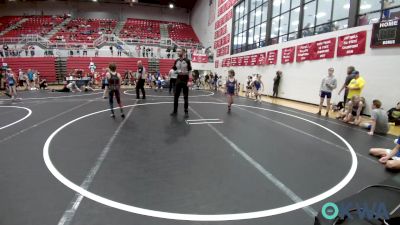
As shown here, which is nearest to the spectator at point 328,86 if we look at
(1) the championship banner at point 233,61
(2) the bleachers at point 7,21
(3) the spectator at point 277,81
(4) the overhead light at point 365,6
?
(4) the overhead light at point 365,6

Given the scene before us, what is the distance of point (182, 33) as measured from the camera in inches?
1565

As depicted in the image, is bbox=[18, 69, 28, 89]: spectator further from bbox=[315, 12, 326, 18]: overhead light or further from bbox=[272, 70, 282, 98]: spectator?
bbox=[315, 12, 326, 18]: overhead light

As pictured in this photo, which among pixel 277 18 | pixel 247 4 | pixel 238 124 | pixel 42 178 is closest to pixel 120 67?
pixel 247 4

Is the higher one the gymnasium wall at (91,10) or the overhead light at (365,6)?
the gymnasium wall at (91,10)

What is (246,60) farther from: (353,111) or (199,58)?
(353,111)

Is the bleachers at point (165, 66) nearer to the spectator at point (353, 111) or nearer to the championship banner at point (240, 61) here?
the championship banner at point (240, 61)

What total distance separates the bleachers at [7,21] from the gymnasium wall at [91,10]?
47.4 inches

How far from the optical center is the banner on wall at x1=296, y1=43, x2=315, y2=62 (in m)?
13.0

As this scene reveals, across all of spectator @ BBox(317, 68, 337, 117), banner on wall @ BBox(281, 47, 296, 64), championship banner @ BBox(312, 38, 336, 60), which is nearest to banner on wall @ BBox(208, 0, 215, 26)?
banner on wall @ BBox(281, 47, 296, 64)

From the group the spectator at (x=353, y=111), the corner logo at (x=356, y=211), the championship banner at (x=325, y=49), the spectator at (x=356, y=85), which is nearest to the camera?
the corner logo at (x=356, y=211)

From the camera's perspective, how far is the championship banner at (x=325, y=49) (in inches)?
456

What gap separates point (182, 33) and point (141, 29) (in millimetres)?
6258

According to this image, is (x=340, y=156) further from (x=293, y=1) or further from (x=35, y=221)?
(x=293, y=1)

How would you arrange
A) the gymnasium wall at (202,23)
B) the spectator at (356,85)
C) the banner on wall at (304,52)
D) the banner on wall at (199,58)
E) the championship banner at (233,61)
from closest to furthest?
the spectator at (356,85) → the banner on wall at (304,52) → the championship banner at (233,61) → the banner on wall at (199,58) → the gymnasium wall at (202,23)
